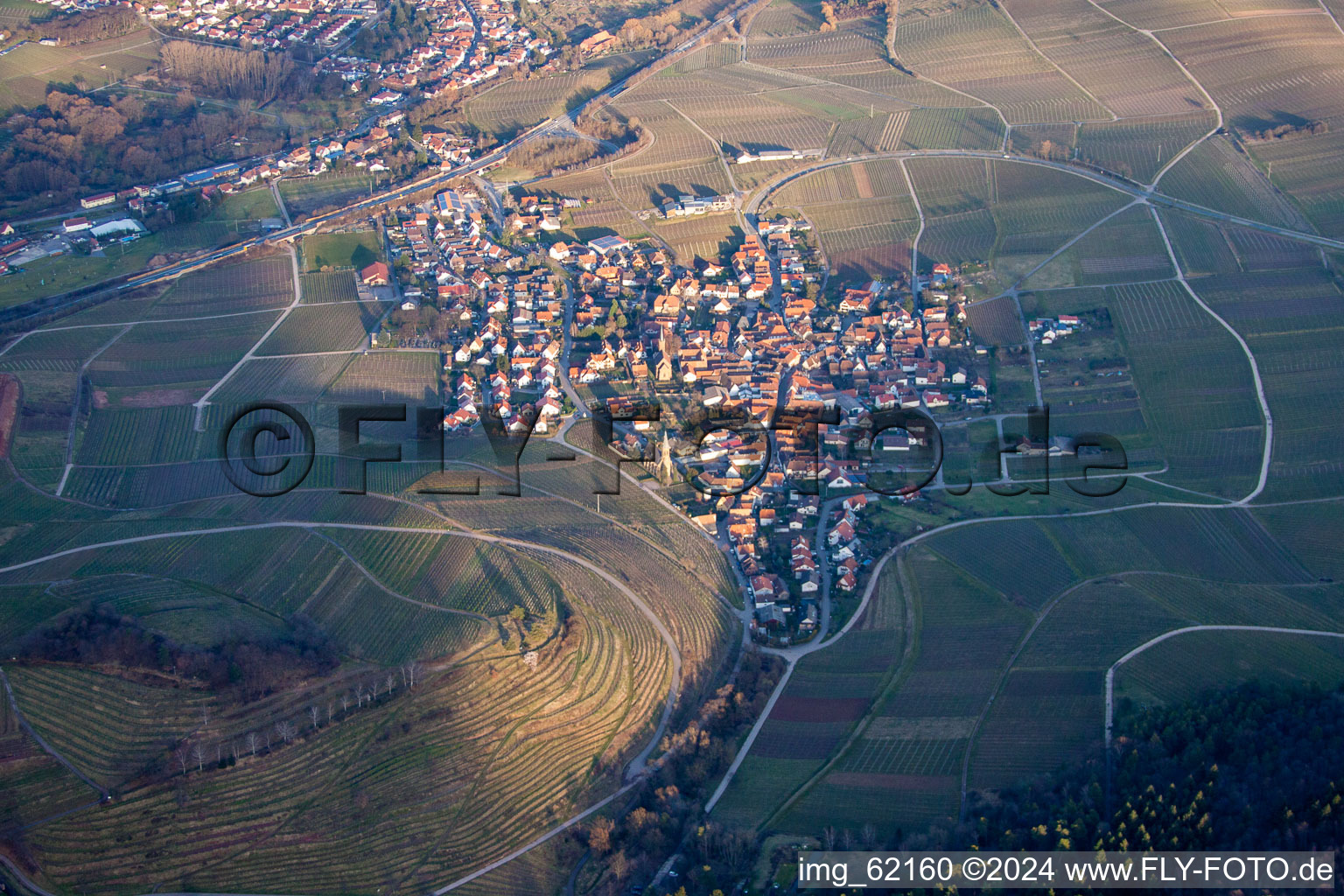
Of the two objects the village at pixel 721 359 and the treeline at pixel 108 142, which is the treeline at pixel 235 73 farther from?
the village at pixel 721 359

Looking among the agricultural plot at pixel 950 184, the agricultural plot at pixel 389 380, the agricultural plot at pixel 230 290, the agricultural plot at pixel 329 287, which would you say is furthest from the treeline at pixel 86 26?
the agricultural plot at pixel 950 184

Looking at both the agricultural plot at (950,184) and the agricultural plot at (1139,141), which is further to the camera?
the agricultural plot at (1139,141)

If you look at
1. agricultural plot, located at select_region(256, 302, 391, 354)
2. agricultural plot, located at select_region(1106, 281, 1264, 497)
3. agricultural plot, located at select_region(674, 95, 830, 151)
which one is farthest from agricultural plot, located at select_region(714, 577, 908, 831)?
agricultural plot, located at select_region(674, 95, 830, 151)

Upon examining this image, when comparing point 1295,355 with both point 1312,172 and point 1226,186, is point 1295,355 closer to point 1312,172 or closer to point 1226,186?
point 1226,186

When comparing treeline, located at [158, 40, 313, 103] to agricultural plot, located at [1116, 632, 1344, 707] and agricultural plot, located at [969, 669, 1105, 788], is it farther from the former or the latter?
agricultural plot, located at [1116, 632, 1344, 707]

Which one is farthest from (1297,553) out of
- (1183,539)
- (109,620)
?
(109,620)

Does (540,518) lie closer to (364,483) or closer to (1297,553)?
(364,483)
